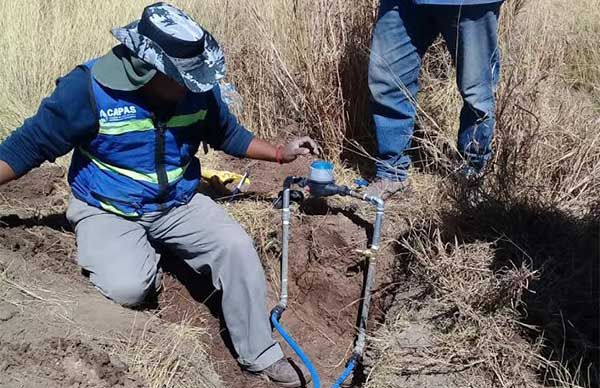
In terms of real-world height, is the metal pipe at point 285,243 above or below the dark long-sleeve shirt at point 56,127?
below

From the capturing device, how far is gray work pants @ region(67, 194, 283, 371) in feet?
10.4

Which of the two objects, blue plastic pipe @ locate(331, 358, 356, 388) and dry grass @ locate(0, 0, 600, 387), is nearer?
dry grass @ locate(0, 0, 600, 387)

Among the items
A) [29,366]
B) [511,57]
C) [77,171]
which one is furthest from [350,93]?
[29,366]

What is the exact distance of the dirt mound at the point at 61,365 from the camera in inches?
98.3

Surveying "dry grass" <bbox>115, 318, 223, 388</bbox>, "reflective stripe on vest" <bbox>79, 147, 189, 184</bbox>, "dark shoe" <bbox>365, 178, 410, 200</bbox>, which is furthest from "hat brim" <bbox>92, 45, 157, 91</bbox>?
"dark shoe" <bbox>365, 178, 410, 200</bbox>

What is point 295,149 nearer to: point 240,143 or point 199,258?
point 240,143

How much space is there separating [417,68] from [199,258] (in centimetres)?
156

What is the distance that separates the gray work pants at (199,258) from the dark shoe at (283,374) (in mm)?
33

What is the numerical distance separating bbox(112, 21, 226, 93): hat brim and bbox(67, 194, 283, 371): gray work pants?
2.20 feet

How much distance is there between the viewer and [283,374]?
3221mm

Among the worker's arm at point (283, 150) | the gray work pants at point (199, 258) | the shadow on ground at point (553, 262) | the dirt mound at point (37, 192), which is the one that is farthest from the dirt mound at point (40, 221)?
the shadow on ground at point (553, 262)

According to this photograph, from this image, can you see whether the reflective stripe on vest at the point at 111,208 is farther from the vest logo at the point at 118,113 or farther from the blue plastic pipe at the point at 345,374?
the blue plastic pipe at the point at 345,374

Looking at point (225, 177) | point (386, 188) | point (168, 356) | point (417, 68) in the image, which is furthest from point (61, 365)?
point (417, 68)

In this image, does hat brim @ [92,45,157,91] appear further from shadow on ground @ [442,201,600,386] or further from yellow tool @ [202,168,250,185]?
shadow on ground @ [442,201,600,386]
